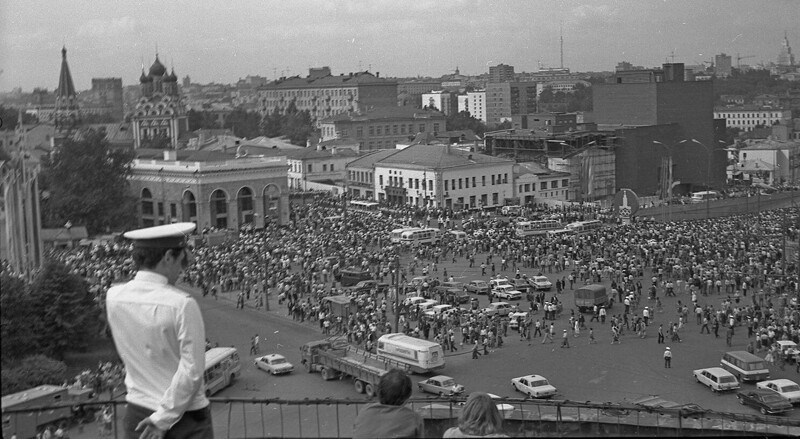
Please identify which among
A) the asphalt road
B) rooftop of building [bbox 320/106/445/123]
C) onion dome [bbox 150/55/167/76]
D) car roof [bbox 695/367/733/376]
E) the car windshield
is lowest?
the asphalt road

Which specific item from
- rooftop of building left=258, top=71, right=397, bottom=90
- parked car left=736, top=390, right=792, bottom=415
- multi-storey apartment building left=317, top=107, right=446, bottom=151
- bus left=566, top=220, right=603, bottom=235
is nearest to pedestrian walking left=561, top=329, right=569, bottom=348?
parked car left=736, top=390, right=792, bottom=415

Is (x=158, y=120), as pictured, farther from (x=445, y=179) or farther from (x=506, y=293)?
(x=506, y=293)

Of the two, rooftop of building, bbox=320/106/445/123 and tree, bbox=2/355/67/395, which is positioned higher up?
rooftop of building, bbox=320/106/445/123

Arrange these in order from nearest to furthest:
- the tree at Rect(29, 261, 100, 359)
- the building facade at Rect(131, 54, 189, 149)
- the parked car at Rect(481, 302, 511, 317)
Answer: the tree at Rect(29, 261, 100, 359) < the parked car at Rect(481, 302, 511, 317) < the building facade at Rect(131, 54, 189, 149)

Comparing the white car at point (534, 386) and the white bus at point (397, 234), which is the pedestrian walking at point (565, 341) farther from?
the white bus at point (397, 234)

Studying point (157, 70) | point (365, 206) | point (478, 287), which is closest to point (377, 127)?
point (157, 70)

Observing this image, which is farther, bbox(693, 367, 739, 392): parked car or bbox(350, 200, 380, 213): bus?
bbox(350, 200, 380, 213): bus

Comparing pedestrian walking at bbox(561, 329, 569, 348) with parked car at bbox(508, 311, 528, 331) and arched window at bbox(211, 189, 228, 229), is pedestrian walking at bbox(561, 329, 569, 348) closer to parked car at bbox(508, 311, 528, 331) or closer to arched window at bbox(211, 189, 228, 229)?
parked car at bbox(508, 311, 528, 331)
